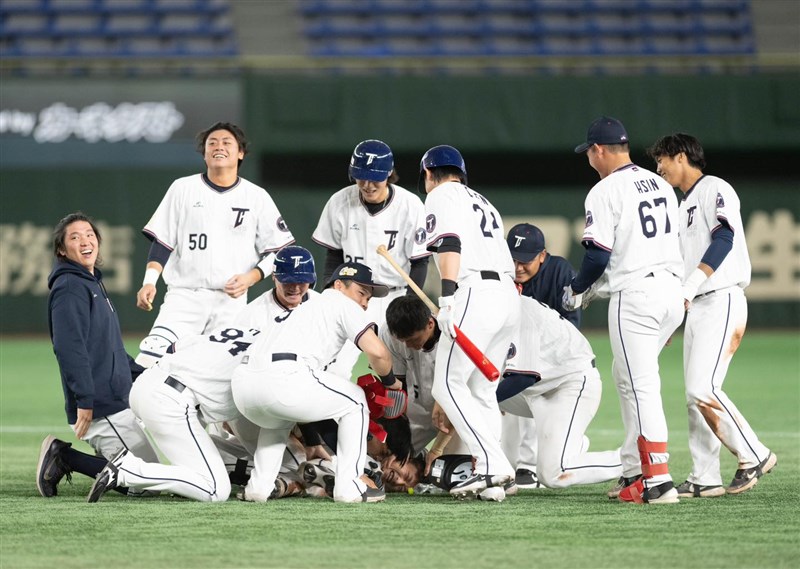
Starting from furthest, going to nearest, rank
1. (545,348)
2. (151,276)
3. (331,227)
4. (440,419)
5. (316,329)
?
(331,227), (151,276), (545,348), (440,419), (316,329)

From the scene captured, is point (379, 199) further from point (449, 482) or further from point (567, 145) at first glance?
point (567, 145)

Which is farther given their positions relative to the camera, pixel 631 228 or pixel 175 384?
pixel 175 384

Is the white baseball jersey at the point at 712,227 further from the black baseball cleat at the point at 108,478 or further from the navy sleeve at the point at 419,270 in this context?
the black baseball cleat at the point at 108,478

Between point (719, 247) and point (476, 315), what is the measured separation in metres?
1.42

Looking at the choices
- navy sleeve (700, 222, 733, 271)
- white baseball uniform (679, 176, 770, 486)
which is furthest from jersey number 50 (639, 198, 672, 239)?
white baseball uniform (679, 176, 770, 486)

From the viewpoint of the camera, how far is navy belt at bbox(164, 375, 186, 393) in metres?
6.41

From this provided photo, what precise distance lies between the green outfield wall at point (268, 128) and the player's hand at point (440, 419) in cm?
1161

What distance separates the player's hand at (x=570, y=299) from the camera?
6.55 metres

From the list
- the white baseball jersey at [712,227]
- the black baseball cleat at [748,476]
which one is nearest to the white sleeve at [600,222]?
the white baseball jersey at [712,227]

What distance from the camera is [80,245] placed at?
22.2 feet

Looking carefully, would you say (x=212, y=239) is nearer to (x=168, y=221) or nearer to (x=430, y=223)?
(x=168, y=221)

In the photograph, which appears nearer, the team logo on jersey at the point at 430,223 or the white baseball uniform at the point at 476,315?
the white baseball uniform at the point at 476,315

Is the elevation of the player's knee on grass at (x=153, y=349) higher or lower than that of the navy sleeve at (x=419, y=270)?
lower

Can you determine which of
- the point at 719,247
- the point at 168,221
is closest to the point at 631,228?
the point at 719,247
